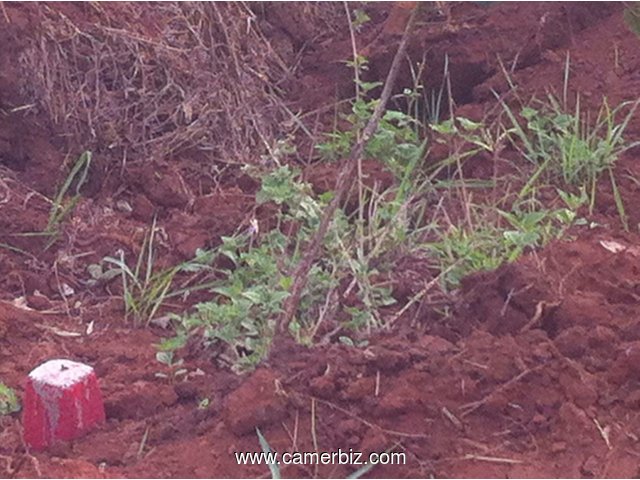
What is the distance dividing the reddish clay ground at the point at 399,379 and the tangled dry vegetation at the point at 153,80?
0.49m

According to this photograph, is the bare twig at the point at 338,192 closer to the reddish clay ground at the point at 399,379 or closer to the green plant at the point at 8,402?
the reddish clay ground at the point at 399,379

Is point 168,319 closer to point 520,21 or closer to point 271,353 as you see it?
point 271,353

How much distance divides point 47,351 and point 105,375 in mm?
193

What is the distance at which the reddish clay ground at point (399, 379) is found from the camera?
6.98 ft

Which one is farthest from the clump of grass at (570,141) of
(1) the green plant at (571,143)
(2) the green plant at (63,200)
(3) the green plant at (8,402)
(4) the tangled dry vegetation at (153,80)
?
(3) the green plant at (8,402)

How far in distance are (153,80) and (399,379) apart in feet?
5.95

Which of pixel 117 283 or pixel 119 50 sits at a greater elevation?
pixel 119 50

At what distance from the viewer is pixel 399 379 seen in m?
2.23

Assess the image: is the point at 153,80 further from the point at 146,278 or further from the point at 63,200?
the point at 146,278

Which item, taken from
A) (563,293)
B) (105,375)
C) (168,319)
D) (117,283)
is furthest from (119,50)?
(563,293)

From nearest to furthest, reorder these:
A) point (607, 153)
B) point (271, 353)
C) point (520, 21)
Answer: point (271, 353), point (607, 153), point (520, 21)

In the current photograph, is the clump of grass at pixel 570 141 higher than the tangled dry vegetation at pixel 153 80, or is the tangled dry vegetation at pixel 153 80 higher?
the tangled dry vegetation at pixel 153 80

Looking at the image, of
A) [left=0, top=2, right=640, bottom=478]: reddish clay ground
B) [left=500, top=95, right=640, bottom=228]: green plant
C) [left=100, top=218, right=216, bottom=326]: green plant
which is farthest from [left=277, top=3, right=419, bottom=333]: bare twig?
[left=500, top=95, right=640, bottom=228]: green plant

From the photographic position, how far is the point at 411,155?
10.8 feet
